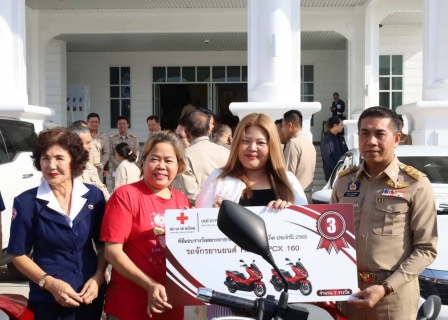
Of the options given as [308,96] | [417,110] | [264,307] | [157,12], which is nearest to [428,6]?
[417,110]

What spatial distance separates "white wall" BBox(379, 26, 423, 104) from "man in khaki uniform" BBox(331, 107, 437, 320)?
1462cm

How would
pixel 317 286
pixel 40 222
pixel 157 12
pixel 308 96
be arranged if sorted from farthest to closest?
1. pixel 308 96
2. pixel 157 12
3. pixel 40 222
4. pixel 317 286

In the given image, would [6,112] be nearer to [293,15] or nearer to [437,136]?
[293,15]

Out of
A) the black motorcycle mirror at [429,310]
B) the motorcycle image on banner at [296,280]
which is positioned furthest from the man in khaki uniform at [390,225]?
the black motorcycle mirror at [429,310]

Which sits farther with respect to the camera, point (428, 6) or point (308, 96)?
point (308, 96)

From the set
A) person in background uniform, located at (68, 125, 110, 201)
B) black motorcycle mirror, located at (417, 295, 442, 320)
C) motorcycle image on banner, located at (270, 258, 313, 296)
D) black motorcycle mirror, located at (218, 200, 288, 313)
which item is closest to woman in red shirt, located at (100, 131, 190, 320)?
motorcycle image on banner, located at (270, 258, 313, 296)

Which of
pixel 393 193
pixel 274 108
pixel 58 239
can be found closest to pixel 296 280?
pixel 393 193

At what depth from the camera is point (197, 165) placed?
5488 mm

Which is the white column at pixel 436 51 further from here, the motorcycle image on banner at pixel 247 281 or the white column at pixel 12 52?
the motorcycle image on banner at pixel 247 281

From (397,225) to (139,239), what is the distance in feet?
4.12

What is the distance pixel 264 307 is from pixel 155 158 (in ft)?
4.93

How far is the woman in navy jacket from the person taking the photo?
118 inches

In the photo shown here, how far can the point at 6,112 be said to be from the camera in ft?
33.8

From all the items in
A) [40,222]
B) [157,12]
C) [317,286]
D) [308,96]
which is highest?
[157,12]
